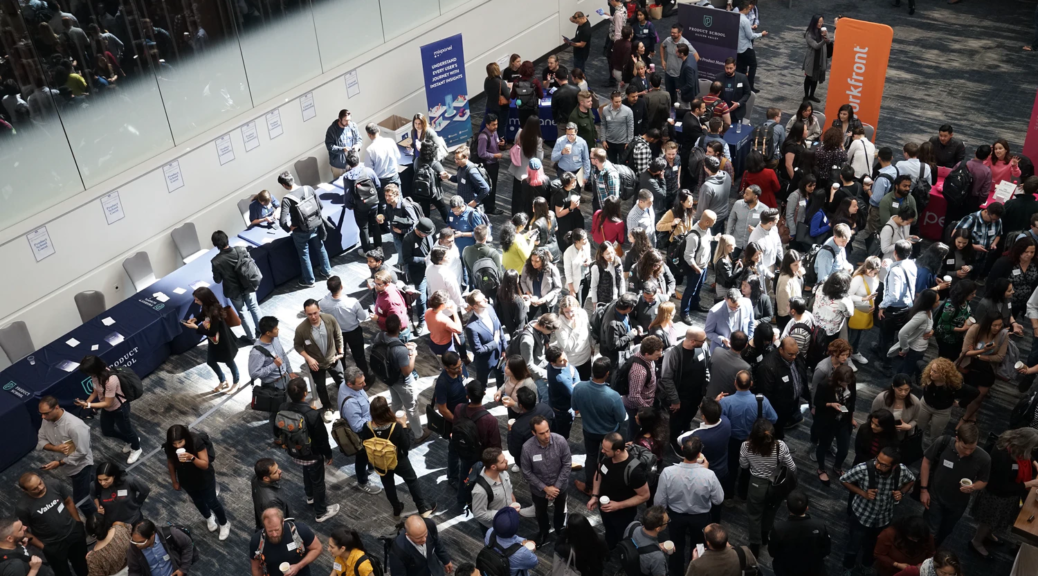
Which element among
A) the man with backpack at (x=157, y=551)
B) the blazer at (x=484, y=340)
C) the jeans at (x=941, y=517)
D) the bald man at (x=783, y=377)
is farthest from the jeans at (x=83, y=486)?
the jeans at (x=941, y=517)

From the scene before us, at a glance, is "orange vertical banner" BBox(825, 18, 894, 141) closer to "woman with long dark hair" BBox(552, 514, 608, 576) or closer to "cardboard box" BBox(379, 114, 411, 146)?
"cardboard box" BBox(379, 114, 411, 146)

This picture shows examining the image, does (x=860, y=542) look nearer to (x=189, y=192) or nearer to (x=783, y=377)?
(x=783, y=377)

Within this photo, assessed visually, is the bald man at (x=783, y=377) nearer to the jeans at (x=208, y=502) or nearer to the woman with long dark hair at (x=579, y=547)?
the woman with long dark hair at (x=579, y=547)

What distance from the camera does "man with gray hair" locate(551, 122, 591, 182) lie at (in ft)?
33.4

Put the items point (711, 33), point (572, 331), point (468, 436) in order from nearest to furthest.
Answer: point (468, 436) → point (572, 331) → point (711, 33)

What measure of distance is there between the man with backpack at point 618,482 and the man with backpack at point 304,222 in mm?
Result: 4850

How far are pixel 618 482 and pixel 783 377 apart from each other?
1.61 m

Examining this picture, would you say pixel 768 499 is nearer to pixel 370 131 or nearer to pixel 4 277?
pixel 370 131

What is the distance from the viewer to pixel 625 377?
680cm

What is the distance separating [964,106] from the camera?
13016mm

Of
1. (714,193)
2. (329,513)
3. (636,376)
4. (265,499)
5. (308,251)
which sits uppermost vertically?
(714,193)

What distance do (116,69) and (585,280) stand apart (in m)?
5.42

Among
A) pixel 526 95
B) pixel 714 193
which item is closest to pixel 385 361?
pixel 714 193

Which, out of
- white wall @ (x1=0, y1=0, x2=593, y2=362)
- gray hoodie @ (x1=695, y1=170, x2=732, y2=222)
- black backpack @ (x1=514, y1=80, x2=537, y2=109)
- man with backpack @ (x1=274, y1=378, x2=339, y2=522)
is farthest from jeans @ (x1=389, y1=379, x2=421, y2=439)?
black backpack @ (x1=514, y1=80, x2=537, y2=109)
